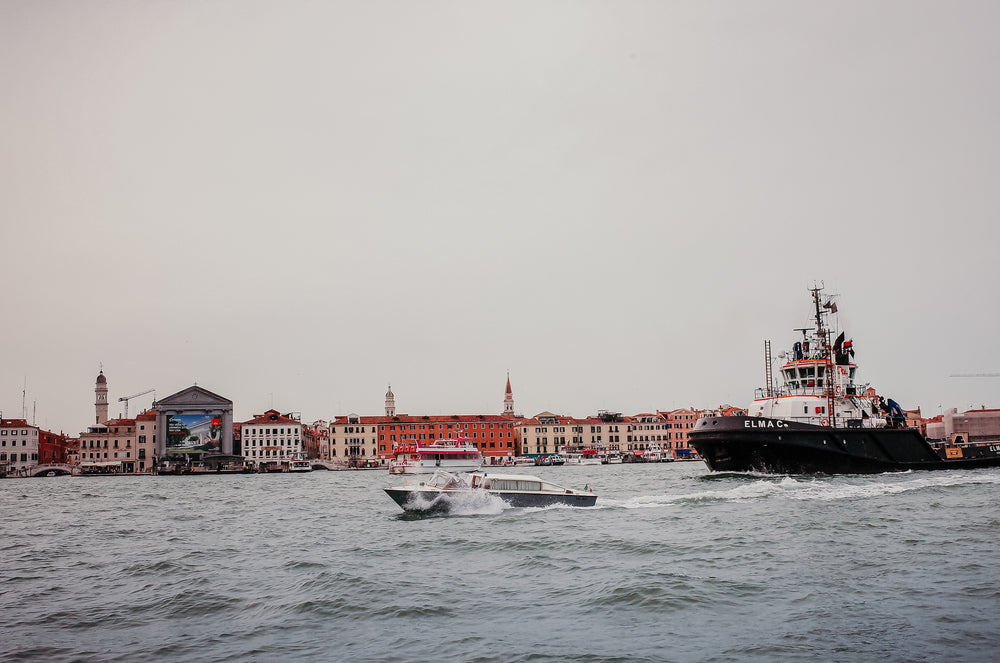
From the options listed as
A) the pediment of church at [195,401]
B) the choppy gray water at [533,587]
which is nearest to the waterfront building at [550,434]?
the pediment of church at [195,401]

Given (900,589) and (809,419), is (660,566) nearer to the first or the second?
(900,589)

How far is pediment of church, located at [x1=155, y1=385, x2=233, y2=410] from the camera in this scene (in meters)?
139

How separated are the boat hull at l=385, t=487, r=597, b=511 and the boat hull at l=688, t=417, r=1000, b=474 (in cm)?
1755

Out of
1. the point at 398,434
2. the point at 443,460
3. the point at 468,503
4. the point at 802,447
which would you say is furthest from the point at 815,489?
the point at 398,434

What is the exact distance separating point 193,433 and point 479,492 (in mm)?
117870

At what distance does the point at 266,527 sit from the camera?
31.3 meters

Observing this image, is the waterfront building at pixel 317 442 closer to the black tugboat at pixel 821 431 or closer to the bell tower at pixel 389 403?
the bell tower at pixel 389 403

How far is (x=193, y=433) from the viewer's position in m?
138

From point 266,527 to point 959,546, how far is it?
23.1m

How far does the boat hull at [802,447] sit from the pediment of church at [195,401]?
10754 centimetres

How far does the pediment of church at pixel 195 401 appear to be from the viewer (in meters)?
139

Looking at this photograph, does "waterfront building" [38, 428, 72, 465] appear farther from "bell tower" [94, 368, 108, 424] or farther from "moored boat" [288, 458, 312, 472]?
"moored boat" [288, 458, 312, 472]

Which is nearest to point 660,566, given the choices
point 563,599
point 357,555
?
point 563,599

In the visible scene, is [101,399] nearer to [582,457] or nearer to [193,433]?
[193,433]
